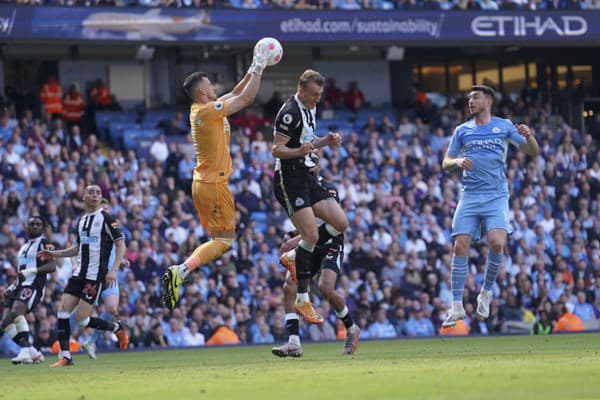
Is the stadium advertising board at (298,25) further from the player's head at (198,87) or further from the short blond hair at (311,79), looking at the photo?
the short blond hair at (311,79)

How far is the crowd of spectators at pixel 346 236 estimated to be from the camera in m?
25.3

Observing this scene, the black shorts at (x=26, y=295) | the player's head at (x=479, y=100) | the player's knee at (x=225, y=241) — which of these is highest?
the player's head at (x=479, y=100)

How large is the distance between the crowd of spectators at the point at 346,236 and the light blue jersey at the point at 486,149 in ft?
32.9

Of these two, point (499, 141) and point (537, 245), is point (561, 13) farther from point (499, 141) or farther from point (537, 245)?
point (499, 141)

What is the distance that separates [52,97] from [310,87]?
1808cm

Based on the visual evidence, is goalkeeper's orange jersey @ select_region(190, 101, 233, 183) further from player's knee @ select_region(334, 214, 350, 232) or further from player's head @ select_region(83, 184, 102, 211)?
player's head @ select_region(83, 184, 102, 211)

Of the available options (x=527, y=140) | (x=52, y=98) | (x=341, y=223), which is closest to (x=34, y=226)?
(x=341, y=223)

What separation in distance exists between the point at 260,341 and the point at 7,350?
186 inches

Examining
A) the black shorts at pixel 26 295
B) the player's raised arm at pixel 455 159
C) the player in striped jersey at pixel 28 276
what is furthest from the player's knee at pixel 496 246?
the black shorts at pixel 26 295

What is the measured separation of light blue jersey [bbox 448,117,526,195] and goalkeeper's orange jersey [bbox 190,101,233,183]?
268 centimetres

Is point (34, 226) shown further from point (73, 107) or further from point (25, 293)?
point (73, 107)

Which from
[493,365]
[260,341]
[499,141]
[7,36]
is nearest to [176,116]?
[7,36]

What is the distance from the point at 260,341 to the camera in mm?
25125

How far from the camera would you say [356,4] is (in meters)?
34.0
